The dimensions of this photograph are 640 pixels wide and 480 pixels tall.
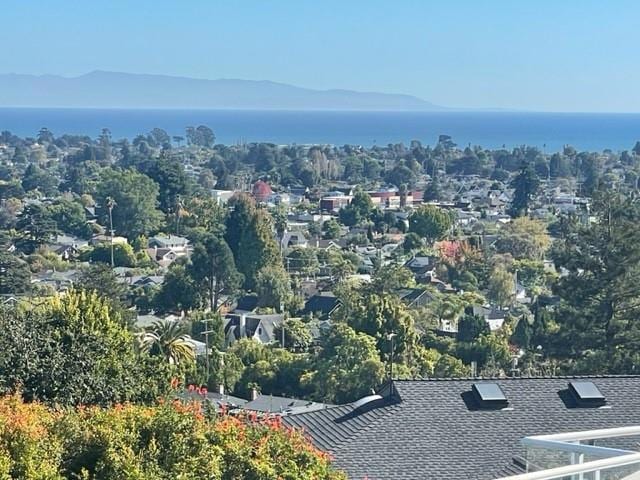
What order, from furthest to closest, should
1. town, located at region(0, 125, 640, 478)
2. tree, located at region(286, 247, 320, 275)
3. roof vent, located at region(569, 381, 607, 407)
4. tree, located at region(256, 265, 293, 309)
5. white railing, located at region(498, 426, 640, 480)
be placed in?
1. tree, located at region(286, 247, 320, 275)
2. tree, located at region(256, 265, 293, 309)
3. town, located at region(0, 125, 640, 478)
4. roof vent, located at region(569, 381, 607, 407)
5. white railing, located at region(498, 426, 640, 480)

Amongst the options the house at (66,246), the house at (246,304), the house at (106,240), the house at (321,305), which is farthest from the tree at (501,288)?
the house at (66,246)

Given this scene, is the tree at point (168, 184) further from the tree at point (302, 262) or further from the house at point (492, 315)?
the house at point (492, 315)

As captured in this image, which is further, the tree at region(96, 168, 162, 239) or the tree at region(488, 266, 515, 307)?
the tree at region(96, 168, 162, 239)

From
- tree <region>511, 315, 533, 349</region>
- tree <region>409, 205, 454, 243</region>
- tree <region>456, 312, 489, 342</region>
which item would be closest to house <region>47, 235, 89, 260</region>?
tree <region>409, 205, 454, 243</region>

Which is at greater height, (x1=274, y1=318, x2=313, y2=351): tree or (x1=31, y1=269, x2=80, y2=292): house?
(x1=274, y1=318, x2=313, y2=351): tree

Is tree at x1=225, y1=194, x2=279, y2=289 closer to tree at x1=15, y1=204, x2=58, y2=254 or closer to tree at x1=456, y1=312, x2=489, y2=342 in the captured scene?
tree at x1=15, y1=204, x2=58, y2=254

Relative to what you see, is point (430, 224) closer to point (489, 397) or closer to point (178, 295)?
point (178, 295)

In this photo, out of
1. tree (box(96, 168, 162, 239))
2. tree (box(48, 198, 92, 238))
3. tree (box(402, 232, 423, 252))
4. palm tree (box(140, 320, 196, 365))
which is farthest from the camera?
tree (box(48, 198, 92, 238))

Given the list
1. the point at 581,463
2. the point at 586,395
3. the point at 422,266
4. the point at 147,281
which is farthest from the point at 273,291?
the point at 581,463
